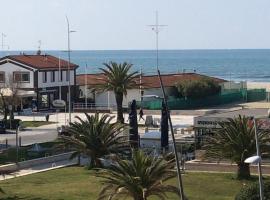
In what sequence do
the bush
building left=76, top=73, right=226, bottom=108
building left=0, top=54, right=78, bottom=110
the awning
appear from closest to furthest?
the bush
the awning
building left=76, top=73, right=226, bottom=108
building left=0, top=54, right=78, bottom=110

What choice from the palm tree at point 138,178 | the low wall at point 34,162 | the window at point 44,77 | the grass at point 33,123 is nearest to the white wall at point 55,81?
the window at point 44,77

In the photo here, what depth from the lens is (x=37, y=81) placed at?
3031 inches

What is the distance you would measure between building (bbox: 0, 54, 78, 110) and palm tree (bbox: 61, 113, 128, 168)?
118 feet

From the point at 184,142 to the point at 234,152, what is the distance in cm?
1106

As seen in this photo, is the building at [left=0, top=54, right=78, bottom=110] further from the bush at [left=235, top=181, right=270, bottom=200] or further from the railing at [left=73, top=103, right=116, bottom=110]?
the bush at [left=235, top=181, right=270, bottom=200]

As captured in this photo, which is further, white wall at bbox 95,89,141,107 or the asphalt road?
white wall at bbox 95,89,141,107

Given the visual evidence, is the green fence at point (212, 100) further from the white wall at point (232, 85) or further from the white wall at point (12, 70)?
the white wall at point (12, 70)

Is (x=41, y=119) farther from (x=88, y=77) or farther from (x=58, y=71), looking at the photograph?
(x=88, y=77)

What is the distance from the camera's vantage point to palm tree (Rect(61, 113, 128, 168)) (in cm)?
3809

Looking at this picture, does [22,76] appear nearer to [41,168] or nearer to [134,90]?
[134,90]

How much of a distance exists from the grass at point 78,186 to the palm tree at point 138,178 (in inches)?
168

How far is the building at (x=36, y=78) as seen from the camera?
251 feet

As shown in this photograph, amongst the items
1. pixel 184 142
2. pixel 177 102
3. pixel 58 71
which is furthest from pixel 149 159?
pixel 58 71

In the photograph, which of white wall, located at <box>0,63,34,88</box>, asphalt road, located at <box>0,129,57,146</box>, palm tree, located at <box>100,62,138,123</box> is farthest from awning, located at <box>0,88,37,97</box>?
palm tree, located at <box>100,62,138,123</box>
